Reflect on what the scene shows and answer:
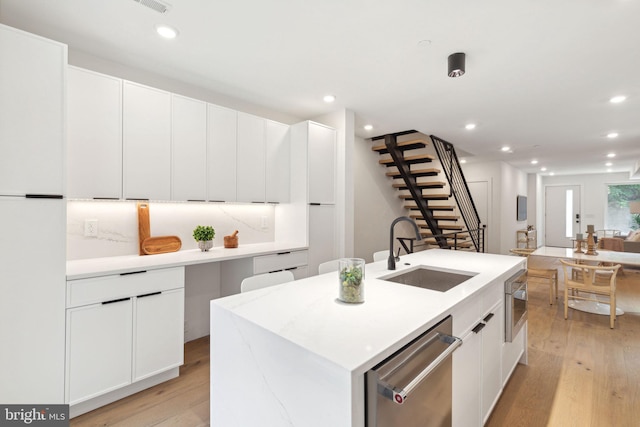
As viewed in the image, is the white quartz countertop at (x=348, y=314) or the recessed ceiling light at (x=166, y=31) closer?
the white quartz countertop at (x=348, y=314)

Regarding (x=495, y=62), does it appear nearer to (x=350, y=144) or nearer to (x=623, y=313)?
(x=350, y=144)

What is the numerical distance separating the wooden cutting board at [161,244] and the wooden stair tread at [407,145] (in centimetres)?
361

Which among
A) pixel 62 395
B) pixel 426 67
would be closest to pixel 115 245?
pixel 62 395

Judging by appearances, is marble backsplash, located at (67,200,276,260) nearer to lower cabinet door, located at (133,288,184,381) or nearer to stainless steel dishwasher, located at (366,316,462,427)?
lower cabinet door, located at (133,288,184,381)

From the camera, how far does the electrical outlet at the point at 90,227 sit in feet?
7.92

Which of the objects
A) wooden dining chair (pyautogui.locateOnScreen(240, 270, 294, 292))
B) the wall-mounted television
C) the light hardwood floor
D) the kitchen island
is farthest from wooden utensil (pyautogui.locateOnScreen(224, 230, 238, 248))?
the wall-mounted television

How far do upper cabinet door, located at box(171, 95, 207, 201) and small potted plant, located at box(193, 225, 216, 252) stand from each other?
32cm

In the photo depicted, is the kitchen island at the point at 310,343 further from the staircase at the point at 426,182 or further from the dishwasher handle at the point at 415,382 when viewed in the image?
the staircase at the point at 426,182

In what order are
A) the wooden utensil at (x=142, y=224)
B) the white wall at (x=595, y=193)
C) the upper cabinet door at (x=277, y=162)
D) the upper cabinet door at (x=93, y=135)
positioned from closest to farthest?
the upper cabinet door at (x=93, y=135), the wooden utensil at (x=142, y=224), the upper cabinet door at (x=277, y=162), the white wall at (x=595, y=193)

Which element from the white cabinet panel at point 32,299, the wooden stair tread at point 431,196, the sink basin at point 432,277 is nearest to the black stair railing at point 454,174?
the wooden stair tread at point 431,196

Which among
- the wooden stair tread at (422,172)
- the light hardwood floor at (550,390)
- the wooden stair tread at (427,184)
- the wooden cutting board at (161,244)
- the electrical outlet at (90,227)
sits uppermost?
the wooden stair tread at (422,172)

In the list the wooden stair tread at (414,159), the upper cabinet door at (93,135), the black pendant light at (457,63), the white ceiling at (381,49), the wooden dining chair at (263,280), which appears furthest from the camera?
the wooden stair tread at (414,159)

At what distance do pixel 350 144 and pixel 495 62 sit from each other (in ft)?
5.61

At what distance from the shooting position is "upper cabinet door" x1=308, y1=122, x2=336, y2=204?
346 centimetres
